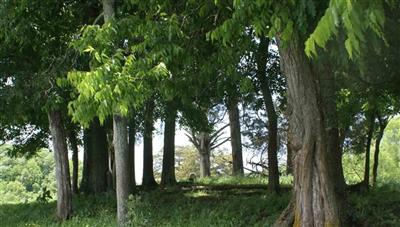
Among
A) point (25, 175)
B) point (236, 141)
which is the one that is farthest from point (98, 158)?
point (25, 175)

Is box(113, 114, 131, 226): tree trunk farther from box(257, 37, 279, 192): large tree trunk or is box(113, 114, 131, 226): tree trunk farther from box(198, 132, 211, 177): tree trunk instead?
box(198, 132, 211, 177): tree trunk

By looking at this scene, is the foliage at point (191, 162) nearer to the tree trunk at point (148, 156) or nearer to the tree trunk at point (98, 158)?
the tree trunk at point (148, 156)

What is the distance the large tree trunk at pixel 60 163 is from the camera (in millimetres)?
16516

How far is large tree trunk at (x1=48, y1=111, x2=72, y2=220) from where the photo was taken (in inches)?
650

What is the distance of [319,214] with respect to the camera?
8.56 metres

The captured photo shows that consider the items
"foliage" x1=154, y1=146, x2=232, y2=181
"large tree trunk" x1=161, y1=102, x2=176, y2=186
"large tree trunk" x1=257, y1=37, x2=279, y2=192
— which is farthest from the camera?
"foliage" x1=154, y1=146, x2=232, y2=181

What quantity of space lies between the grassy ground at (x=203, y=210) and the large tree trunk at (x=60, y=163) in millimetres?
539

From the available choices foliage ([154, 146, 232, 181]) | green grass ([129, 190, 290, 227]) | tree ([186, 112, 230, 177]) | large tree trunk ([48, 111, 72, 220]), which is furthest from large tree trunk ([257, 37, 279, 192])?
foliage ([154, 146, 232, 181])

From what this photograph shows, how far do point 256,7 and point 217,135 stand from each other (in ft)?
104

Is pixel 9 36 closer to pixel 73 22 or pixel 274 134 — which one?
pixel 73 22

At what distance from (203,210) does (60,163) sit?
5.26 meters

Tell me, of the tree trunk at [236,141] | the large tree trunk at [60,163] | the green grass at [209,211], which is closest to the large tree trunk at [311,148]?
the green grass at [209,211]

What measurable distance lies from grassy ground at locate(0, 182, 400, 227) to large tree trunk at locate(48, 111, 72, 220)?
1.77 feet

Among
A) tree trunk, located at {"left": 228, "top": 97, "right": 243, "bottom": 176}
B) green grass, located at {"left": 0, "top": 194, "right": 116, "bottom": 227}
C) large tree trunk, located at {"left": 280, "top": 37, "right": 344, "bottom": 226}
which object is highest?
tree trunk, located at {"left": 228, "top": 97, "right": 243, "bottom": 176}
